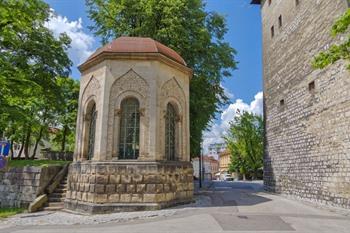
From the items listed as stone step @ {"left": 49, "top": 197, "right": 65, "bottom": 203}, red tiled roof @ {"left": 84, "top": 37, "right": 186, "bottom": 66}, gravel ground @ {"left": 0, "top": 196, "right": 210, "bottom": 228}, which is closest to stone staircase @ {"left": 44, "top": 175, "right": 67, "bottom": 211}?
stone step @ {"left": 49, "top": 197, "right": 65, "bottom": 203}

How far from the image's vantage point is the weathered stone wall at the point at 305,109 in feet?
38.0

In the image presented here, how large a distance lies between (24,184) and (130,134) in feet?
18.7

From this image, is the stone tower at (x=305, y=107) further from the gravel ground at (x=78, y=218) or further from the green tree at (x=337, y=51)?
the gravel ground at (x=78, y=218)

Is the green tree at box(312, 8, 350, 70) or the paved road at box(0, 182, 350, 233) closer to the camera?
the paved road at box(0, 182, 350, 233)

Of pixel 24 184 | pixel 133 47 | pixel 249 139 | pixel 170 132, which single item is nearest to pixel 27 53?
pixel 24 184

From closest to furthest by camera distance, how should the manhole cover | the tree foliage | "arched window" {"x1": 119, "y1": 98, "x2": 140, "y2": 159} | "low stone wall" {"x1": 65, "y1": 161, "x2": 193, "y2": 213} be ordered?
the manhole cover → "low stone wall" {"x1": 65, "y1": 161, "x2": 193, "y2": 213} → "arched window" {"x1": 119, "y1": 98, "x2": 140, "y2": 159} → the tree foliage

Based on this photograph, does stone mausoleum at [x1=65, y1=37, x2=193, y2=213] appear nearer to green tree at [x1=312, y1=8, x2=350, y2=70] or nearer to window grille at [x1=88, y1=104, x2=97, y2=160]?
window grille at [x1=88, y1=104, x2=97, y2=160]

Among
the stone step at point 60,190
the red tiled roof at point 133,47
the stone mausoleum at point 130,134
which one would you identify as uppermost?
the red tiled roof at point 133,47

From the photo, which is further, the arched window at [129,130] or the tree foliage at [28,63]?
the tree foliage at [28,63]

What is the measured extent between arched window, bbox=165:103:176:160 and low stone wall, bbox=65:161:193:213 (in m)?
1.06

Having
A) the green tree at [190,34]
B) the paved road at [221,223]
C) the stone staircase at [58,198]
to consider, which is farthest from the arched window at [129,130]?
the green tree at [190,34]

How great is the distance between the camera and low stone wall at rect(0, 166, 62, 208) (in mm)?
12594

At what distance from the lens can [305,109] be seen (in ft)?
46.5

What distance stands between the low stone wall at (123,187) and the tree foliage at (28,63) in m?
5.80
